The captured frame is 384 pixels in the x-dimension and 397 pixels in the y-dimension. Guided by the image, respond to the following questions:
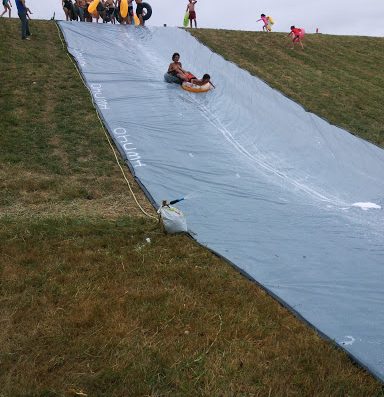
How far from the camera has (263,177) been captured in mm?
7258

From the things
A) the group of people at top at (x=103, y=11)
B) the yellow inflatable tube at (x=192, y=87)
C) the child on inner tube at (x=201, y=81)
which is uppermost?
the group of people at top at (x=103, y=11)

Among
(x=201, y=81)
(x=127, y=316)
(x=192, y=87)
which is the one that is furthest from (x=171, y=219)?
(x=201, y=81)

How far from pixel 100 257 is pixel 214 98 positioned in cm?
724

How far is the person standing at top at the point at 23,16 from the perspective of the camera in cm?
1268

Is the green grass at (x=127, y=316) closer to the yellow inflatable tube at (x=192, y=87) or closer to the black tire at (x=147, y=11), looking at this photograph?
the yellow inflatable tube at (x=192, y=87)

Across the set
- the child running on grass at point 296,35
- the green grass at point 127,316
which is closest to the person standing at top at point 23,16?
the green grass at point 127,316

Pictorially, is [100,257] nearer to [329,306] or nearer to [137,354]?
[137,354]

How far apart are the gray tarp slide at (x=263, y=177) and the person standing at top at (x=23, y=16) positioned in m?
1.29

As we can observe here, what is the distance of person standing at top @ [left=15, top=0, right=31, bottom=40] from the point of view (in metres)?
12.7

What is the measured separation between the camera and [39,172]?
6.84m

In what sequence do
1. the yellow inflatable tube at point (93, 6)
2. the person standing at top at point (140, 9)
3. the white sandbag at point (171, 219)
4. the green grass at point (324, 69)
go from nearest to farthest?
the white sandbag at point (171, 219) < the green grass at point (324, 69) < the yellow inflatable tube at point (93, 6) < the person standing at top at point (140, 9)

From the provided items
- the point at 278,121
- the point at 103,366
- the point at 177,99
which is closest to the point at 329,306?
the point at 103,366

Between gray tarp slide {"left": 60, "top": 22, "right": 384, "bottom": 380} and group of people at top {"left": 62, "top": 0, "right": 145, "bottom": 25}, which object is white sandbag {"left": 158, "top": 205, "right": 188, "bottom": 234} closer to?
gray tarp slide {"left": 60, "top": 22, "right": 384, "bottom": 380}

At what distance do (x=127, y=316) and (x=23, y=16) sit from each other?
11.9 meters
